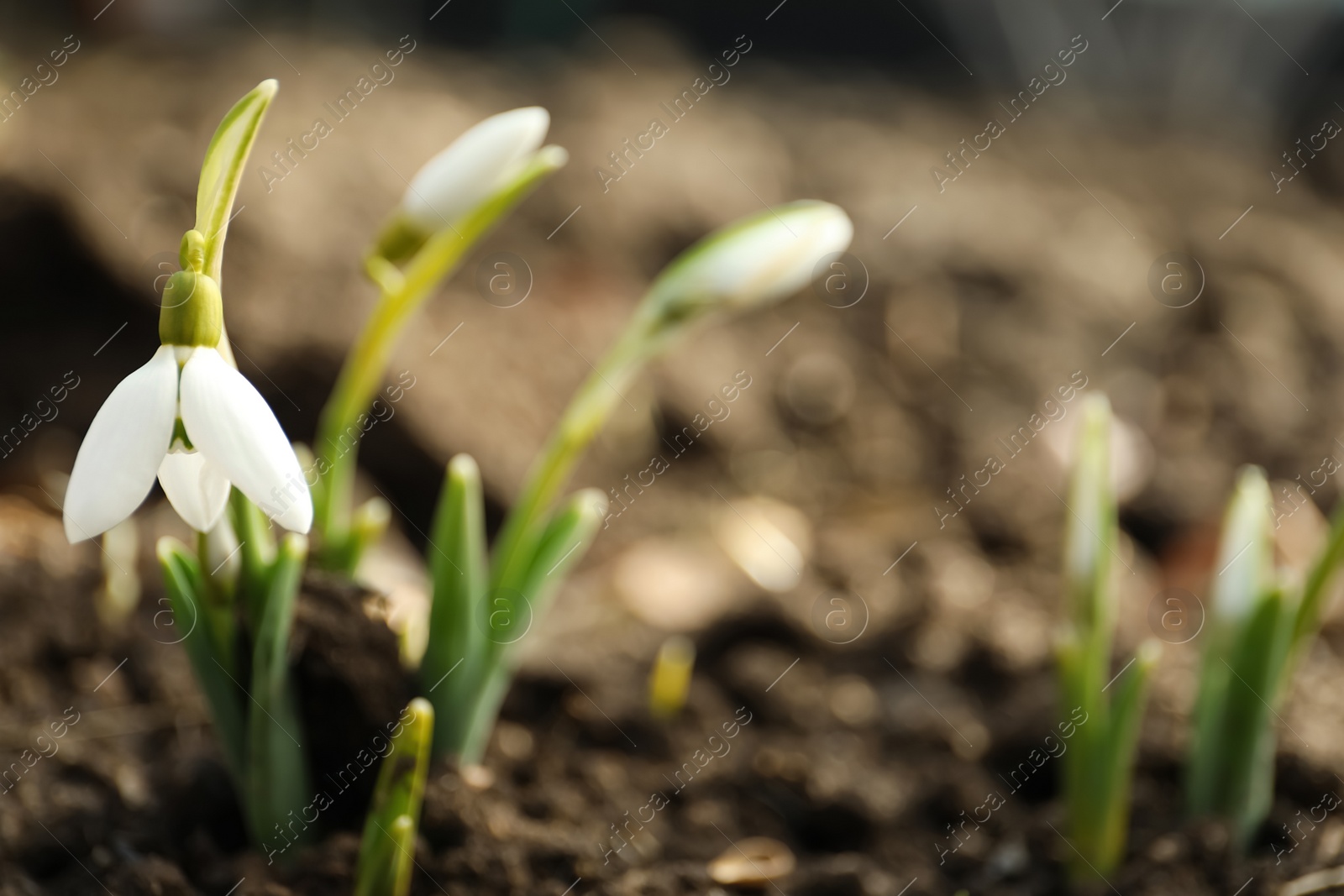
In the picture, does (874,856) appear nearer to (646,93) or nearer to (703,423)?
(703,423)

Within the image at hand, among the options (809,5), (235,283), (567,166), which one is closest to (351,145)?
(567,166)

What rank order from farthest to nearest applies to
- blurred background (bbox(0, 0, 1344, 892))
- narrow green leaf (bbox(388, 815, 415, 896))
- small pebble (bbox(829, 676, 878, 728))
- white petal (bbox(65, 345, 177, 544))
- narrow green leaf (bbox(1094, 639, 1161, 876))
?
blurred background (bbox(0, 0, 1344, 892)) → small pebble (bbox(829, 676, 878, 728)) → narrow green leaf (bbox(1094, 639, 1161, 876)) → narrow green leaf (bbox(388, 815, 415, 896)) → white petal (bbox(65, 345, 177, 544))

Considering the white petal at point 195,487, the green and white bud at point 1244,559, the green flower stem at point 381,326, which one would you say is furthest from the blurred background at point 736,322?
the white petal at point 195,487

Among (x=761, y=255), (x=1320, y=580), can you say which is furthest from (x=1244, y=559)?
(x=761, y=255)

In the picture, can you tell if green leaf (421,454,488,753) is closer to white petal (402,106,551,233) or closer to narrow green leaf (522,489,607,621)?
narrow green leaf (522,489,607,621)

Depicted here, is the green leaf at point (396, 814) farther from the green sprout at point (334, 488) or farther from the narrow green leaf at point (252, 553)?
the narrow green leaf at point (252, 553)

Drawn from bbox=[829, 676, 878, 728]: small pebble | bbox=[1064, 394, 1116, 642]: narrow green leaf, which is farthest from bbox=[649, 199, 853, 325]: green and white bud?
bbox=[829, 676, 878, 728]: small pebble

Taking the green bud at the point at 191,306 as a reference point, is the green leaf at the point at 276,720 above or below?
below
